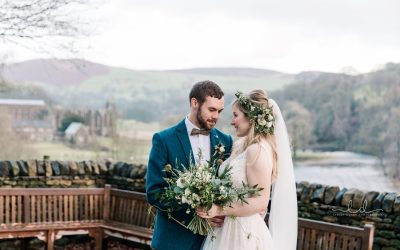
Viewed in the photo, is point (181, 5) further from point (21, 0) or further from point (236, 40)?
point (21, 0)

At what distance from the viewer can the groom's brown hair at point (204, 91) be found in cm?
376

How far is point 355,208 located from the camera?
6180 millimetres

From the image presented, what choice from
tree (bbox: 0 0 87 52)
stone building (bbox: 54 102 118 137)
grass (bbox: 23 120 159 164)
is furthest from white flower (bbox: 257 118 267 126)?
stone building (bbox: 54 102 118 137)

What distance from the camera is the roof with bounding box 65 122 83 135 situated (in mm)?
15086

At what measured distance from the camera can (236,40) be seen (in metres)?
18.3

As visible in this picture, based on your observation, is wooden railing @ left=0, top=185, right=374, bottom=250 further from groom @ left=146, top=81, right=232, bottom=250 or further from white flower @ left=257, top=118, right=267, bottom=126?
white flower @ left=257, top=118, right=267, bottom=126

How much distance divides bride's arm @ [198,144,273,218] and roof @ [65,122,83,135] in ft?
39.0

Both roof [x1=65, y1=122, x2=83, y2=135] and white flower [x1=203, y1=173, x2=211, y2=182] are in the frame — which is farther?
roof [x1=65, y1=122, x2=83, y2=135]

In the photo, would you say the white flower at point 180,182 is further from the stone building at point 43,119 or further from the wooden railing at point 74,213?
the stone building at point 43,119

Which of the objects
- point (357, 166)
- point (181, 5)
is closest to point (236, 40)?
point (181, 5)

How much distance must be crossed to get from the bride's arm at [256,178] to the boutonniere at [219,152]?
18cm

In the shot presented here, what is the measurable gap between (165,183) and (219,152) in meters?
0.42

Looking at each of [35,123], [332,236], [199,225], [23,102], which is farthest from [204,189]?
[35,123]

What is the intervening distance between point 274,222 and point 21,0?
20.2 ft
